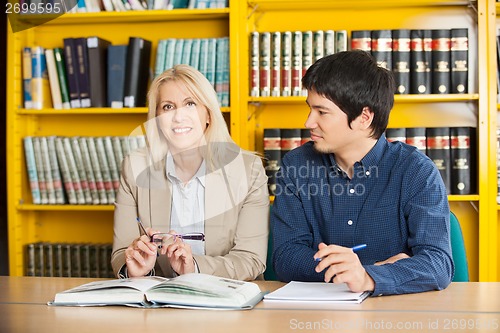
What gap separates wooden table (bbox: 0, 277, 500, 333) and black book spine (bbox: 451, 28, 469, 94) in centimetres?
157

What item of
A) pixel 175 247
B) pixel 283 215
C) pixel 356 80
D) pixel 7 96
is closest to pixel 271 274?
pixel 283 215

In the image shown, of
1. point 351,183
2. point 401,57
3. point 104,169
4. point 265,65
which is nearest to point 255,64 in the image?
point 265,65

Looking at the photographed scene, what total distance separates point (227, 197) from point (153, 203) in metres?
0.23

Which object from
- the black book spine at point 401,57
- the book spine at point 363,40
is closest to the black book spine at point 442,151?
the black book spine at point 401,57

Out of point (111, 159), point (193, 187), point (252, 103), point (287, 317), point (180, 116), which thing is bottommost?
point (287, 317)

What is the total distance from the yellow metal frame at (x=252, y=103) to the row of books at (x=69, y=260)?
69 mm

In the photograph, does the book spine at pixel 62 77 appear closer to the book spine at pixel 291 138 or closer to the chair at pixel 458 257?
the book spine at pixel 291 138

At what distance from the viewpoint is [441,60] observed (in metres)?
3.05

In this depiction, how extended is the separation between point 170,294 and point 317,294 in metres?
0.33

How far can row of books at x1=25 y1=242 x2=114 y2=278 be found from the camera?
3.37 meters

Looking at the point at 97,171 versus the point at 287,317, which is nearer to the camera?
the point at 287,317

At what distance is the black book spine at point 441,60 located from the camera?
10.00 ft

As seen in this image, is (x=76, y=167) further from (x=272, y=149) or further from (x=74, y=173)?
(x=272, y=149)

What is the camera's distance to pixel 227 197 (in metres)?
2.20
